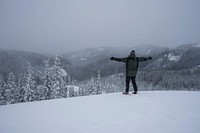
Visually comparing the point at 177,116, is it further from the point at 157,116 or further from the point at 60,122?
the point at 60,122

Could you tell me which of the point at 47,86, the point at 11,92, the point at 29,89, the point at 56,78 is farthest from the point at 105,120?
the point at 11,92

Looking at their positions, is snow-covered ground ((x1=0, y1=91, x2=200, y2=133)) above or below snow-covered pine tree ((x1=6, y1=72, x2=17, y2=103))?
above

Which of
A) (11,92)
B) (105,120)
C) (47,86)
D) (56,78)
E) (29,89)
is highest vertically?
(56,78)

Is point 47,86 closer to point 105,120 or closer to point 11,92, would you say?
point 11,92

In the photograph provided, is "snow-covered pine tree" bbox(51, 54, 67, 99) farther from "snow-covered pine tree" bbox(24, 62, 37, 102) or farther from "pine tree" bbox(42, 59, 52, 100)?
"snow-covered pine tree" bbox(24, 62, 37, 102)

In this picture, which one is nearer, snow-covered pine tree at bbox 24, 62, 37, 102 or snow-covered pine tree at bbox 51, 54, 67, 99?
snow-covered pine tree at bbox 24, 62, 37, 102

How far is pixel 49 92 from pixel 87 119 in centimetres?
2508

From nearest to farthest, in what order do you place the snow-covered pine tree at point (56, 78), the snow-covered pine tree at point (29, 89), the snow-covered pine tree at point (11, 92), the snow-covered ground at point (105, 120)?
the snow-covered ground at point (105, 120) → the snow-covered pine tree at point (29, 89) → the snow-covered pine tree at point (56, 78) → the snow-covered pine tree at point (11, 92)

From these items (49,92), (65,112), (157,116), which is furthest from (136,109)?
(49,92)

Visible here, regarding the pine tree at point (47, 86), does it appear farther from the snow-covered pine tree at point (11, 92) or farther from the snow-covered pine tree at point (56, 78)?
the snow-covered pine tree at point (11, 92)

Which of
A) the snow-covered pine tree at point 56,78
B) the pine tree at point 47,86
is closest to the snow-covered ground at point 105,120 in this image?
the pine tree at point 47,86

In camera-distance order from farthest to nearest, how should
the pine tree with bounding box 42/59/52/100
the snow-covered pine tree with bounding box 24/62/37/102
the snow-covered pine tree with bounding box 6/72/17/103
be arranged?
the snow-covered pine tree with bounding box 6/72/17/103 → the snow-covered pine tree with bounding box 24/62/37/102 → the pine tree with bounding box 42/59/52/100

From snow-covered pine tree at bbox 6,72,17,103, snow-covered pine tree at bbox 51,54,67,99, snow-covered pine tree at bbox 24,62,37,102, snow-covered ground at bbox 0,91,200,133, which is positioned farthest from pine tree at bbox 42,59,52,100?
snow-covered ground at bbox 0,91,200,133

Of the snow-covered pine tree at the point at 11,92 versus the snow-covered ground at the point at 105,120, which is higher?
the snow-covered ground at the point at 105,120
